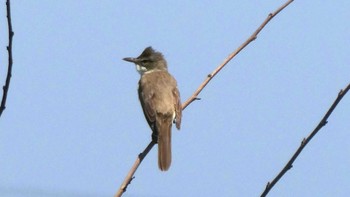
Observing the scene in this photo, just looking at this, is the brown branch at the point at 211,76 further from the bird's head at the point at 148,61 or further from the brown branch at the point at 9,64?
the bird's head at the point at 148,61

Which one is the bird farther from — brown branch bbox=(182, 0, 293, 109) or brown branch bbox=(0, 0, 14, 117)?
brown branch bbox=(0, 0, 14, 117)

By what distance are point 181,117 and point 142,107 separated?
1.73 feet

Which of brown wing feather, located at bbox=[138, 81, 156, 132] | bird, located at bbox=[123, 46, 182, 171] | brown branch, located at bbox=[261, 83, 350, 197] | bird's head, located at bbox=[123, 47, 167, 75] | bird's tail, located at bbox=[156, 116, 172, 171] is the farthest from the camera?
bird's head, located at bbox=[123, 47, 167, 75]

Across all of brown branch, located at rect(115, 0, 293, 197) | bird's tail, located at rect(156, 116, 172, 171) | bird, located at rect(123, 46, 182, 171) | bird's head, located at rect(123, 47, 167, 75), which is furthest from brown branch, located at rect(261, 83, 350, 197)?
bird's head, located at rect(123, 47, 167, 75)

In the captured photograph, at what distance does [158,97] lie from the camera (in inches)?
274

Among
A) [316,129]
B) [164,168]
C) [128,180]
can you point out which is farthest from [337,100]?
[164,168]

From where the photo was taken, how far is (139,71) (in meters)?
7.70

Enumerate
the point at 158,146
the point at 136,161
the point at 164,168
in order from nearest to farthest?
the point at 136,161, the point at 164,168, the point at 158,146

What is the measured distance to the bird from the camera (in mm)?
6320

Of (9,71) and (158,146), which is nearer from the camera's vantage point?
(9,71)

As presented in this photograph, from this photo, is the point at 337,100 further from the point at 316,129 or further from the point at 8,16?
the point at 8,16

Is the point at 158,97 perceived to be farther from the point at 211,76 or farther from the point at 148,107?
the point at 211,76

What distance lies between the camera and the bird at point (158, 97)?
632cm

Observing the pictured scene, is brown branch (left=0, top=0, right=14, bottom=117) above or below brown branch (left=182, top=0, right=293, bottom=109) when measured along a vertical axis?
below
